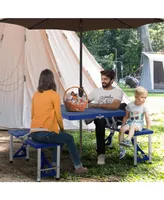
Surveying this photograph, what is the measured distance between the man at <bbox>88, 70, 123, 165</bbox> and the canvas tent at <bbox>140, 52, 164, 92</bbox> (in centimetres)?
1175

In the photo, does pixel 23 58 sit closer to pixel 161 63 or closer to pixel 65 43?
pixel 65 43

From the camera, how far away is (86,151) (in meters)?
5.15

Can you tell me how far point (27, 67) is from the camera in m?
6.68

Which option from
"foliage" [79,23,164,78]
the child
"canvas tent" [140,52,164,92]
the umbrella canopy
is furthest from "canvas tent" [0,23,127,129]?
"foliage" [79,23,164,78]

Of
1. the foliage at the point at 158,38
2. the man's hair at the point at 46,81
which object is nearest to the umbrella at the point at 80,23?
the man's hair at the point at 46,81

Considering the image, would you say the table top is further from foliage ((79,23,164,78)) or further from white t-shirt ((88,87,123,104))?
foliage ((79,23,164,78))

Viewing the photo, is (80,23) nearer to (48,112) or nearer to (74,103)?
(74,103)

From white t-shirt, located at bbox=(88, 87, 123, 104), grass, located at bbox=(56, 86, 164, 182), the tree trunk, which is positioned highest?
the tree trunk

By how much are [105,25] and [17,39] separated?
2.17m

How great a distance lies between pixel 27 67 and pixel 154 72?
10.3m

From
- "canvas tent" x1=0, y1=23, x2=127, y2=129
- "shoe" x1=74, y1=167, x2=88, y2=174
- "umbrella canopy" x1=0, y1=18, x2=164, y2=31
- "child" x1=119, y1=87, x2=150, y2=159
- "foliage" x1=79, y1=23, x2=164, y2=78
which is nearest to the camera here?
"shoe" x1=74, y1=167, x2=88, y2=174

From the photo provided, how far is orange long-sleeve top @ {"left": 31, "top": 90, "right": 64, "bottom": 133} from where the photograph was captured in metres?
3.91
